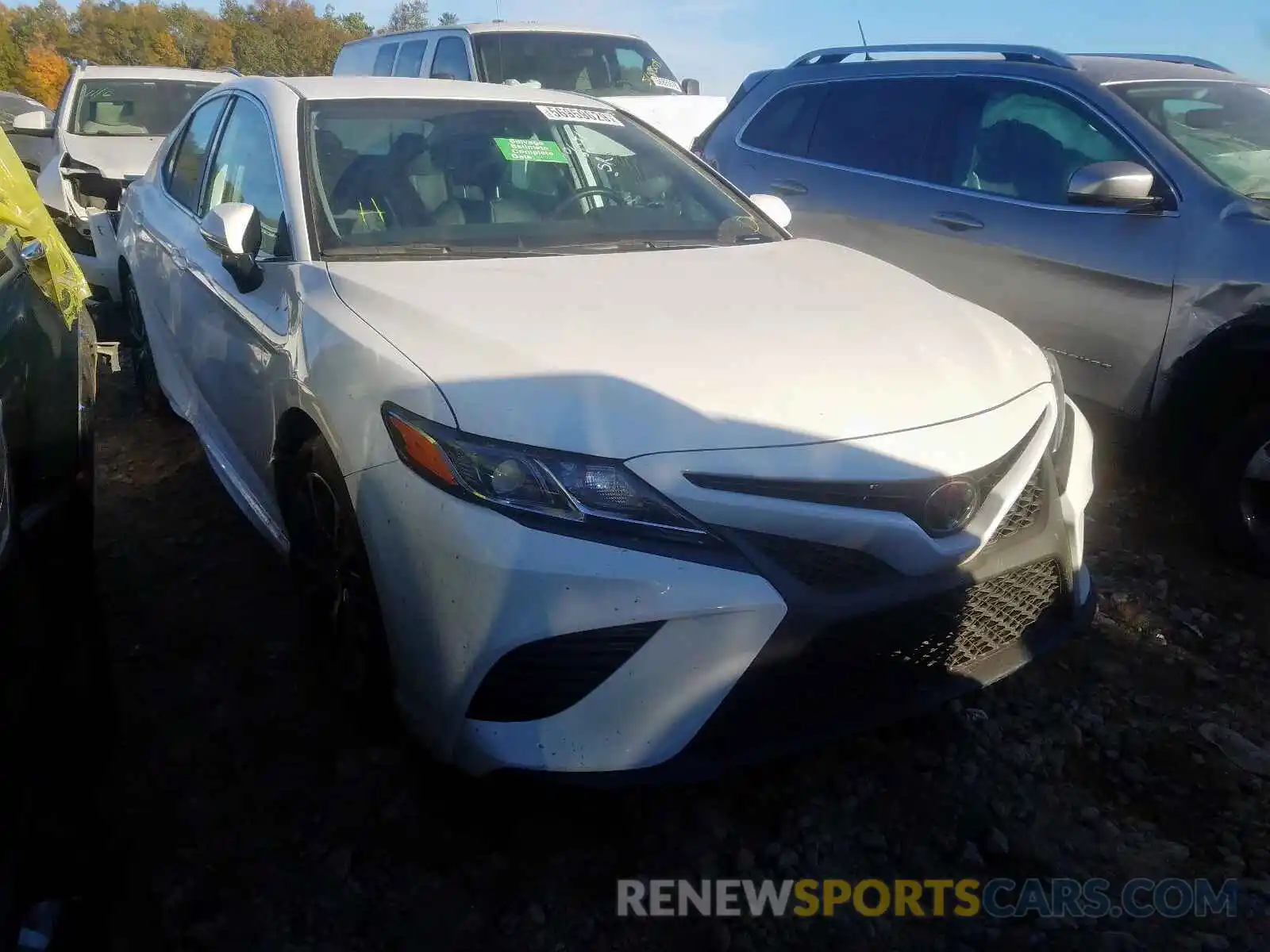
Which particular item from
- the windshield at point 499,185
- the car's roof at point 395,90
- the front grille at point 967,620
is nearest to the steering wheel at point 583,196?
the windshield at point 499,185

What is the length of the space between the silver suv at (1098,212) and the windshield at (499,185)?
1.28 metres

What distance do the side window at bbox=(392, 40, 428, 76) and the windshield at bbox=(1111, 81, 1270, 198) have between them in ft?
22.0

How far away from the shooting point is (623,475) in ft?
6.45

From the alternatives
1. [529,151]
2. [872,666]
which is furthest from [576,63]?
[872,666]

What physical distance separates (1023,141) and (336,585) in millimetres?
3382

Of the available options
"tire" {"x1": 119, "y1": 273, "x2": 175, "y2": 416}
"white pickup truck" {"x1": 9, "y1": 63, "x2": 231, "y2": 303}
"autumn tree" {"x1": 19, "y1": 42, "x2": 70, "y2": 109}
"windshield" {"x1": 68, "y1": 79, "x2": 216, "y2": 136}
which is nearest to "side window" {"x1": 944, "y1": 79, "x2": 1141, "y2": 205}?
"tire" {"x1": 119, "y1": 273, "x2": 175, "y2": 416}

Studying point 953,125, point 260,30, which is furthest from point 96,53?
point 953,125

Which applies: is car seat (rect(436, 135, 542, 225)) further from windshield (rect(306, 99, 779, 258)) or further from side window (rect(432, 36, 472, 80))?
side window (rect(432, 36, 472, 80))

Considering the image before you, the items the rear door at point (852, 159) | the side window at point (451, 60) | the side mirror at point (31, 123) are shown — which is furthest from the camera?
the side window at point (451, 60)

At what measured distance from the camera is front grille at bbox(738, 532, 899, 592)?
6.49ft

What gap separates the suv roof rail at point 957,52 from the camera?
4.34 meters

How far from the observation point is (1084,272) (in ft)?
12.8

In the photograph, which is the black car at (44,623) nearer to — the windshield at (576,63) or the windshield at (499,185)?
the windshield at (499,185)

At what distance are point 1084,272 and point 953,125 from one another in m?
1.10
